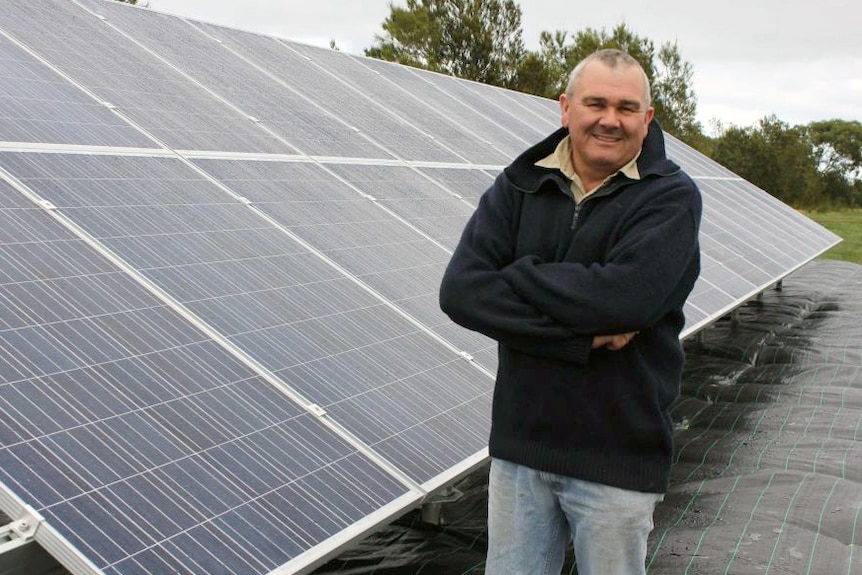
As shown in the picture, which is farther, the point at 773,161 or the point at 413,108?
the point at 773,161

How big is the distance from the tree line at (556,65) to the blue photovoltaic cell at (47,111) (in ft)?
126

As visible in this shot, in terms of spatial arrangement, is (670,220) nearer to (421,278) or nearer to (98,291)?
(98,291)

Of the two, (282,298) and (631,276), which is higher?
(631,276)

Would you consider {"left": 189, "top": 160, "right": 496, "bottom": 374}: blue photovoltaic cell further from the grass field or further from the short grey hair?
the grass field

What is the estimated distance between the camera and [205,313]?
4.64 m


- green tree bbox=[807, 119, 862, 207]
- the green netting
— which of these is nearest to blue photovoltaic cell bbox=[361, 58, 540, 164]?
the green netting

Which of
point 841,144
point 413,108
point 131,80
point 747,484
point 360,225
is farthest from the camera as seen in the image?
point 841,144

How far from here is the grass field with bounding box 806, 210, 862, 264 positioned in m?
29.3

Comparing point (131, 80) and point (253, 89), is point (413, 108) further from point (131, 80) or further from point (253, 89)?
point (131, 80)

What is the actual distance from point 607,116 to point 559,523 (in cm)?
145

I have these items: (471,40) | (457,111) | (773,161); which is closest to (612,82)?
(457,111)

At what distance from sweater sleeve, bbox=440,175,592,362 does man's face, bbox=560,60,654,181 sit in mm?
356

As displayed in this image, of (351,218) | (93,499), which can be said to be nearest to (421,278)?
(351,218)

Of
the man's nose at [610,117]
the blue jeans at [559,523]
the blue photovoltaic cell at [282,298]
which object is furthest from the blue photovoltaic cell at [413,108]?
the blue jeans at [559,523]
